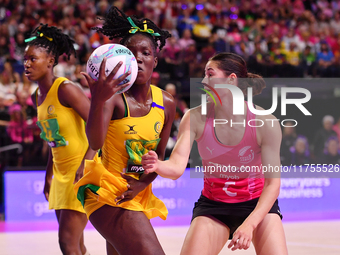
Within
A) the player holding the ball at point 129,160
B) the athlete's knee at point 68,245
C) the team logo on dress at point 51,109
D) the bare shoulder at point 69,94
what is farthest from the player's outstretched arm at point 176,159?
the team logo on dress at point 51,109

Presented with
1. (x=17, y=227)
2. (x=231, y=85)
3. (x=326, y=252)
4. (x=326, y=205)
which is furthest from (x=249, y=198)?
(x=326, y=205)

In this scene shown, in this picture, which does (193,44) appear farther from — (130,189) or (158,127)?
(130,189)

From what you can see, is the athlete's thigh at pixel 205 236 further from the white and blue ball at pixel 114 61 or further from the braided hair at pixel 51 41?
the braided hair at pixel 51 41

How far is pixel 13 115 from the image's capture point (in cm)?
762

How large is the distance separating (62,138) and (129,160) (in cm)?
109

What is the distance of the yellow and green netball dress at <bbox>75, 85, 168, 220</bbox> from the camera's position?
8.48ft

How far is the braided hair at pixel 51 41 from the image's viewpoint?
3766 mm

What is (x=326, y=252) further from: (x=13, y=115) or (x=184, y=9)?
(x=184, y=9)

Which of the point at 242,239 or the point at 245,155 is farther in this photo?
the point at 245,155

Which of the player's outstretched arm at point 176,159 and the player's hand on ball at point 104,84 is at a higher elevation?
the player's hand on ball at point 104,84

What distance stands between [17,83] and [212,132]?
6698mm

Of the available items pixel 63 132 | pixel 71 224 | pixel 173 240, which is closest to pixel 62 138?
pixel 63 132

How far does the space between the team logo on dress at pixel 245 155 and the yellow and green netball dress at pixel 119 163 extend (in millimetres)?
628

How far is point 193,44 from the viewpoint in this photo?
34.9ft
